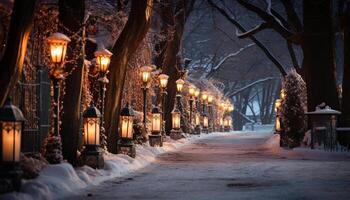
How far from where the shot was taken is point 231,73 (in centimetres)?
7194

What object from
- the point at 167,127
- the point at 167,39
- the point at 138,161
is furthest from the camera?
the point at 167,127

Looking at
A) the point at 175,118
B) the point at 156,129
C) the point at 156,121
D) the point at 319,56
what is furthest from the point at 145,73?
the point at 175,118

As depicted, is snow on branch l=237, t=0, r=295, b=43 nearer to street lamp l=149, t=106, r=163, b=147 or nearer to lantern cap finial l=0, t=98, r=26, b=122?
street lamp l=149, t=106, r=163, b=147

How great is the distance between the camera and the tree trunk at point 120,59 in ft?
68.6

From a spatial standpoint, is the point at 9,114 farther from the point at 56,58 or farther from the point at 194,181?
the point at 194,181

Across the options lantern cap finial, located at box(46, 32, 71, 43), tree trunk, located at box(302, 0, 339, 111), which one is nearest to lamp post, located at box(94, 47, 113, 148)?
lantern cap finial, located at box(46, 32, 71, 43)

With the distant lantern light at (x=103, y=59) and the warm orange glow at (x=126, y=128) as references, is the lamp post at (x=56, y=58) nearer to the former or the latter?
the distant lantern light at (x=103, y=59)

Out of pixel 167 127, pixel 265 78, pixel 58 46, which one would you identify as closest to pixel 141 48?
pixel 167 127

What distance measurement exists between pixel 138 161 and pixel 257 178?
21.0 feet

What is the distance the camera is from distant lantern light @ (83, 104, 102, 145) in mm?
16984

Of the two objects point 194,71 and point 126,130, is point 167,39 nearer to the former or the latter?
point 126,130

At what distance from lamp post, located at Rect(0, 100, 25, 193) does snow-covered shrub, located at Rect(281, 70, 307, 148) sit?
732 inches

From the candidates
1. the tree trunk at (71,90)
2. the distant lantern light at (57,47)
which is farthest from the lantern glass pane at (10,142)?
the tree trunk at (71,90)

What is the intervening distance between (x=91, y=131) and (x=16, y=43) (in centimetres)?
455
